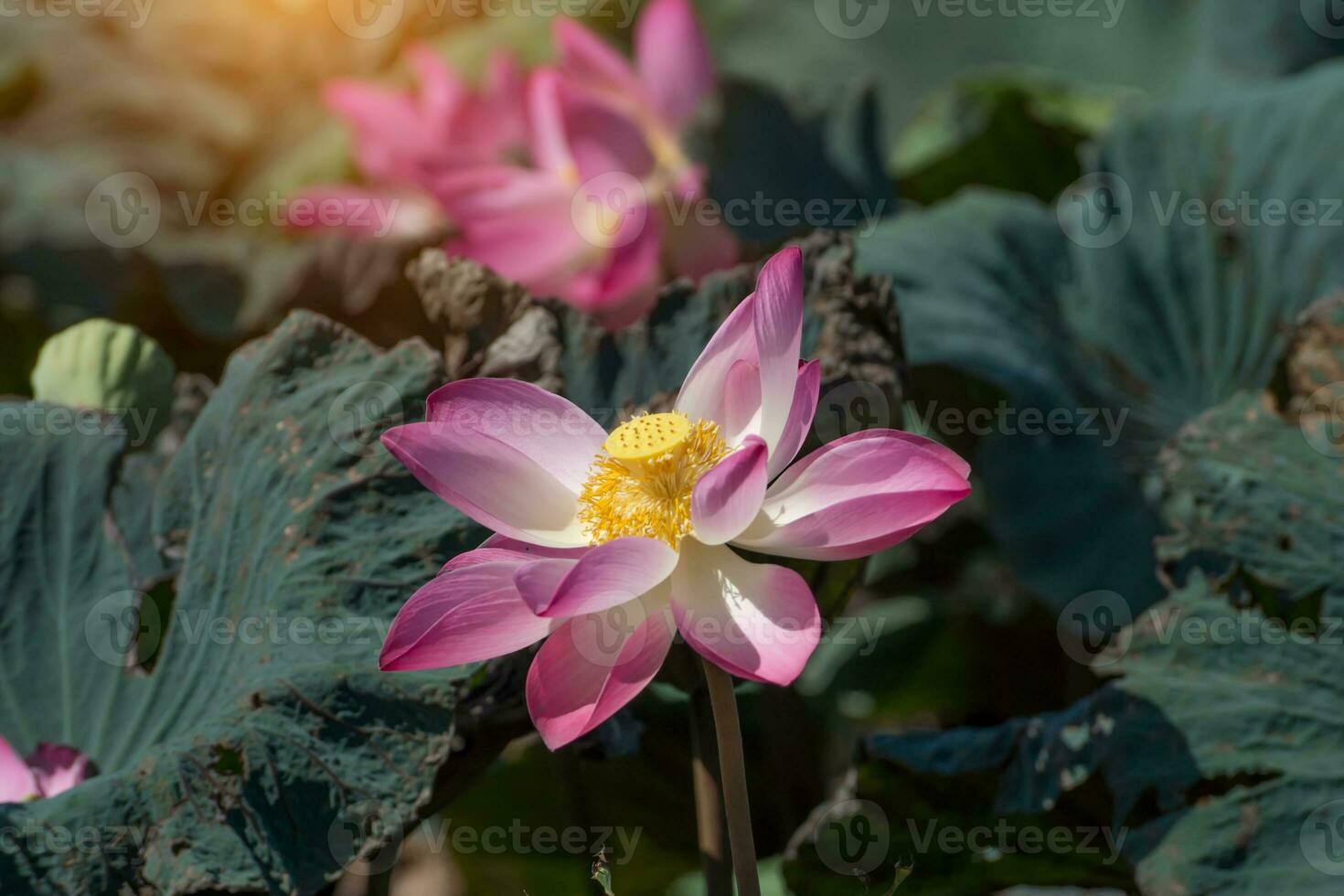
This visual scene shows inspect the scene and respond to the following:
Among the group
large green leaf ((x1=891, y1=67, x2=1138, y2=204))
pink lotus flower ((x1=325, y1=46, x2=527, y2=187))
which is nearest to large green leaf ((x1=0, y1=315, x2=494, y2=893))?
pink lotus flower ((x1=325, y1=46, x2=527, y2=187))

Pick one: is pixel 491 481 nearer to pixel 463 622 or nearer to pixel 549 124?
pixel 463 622

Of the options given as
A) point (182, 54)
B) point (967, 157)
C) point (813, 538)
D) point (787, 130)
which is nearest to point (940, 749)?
point (813, 538)

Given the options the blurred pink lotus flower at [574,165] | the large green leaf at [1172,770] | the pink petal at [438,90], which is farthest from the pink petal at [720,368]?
the pink petal at [438,90]

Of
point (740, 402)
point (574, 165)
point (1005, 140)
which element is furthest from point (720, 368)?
point (1005, 140)

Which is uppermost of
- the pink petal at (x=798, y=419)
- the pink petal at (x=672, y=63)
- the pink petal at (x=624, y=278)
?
the pink petal at (x=672, y=63)

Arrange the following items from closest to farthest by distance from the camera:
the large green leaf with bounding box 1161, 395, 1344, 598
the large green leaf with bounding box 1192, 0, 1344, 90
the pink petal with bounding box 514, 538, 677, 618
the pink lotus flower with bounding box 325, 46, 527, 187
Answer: the pink petal with bounding box 514, 538, 677, 618 → the large green leaf with bounding box 1161, 395, 1344, 598 → the pink lotus flower with bounding box 325, 46, 527, 187 → the large green leaf with bounding box 1192, 0, 1344, 90

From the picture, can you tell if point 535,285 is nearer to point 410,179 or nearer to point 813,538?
point 410,179

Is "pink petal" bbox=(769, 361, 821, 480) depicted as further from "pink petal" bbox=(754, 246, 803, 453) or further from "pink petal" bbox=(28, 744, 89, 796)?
"pink petal" bbox=(28, 744, 89, 796)

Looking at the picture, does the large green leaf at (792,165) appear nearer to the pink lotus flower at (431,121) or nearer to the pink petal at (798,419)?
the pink lotus flower at (431,121)

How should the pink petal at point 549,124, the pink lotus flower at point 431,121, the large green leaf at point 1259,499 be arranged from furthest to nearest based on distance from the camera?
1. the pink lotus flower at point 431,121
2. the pink petal at point 549,124
3. the large green leaf at point 1259,499
